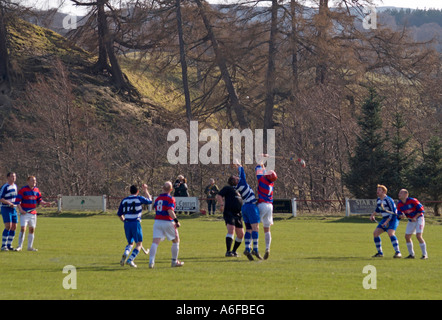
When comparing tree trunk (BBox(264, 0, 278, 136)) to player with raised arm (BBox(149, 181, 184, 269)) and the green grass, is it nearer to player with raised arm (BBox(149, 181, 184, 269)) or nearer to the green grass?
the green grass

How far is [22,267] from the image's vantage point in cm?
1424

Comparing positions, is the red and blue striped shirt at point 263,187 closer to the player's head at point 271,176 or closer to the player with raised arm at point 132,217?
the player's head at point 271,176

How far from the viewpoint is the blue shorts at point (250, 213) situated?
15.9 m

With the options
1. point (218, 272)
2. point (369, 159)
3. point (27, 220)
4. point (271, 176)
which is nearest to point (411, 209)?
point (271, 176)

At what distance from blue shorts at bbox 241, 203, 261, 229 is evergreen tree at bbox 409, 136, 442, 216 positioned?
Answer: 74.9 ft

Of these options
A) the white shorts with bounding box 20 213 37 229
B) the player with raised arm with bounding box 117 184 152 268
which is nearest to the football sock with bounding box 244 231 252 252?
the player with raised arm with bounding box 117 184 152 268

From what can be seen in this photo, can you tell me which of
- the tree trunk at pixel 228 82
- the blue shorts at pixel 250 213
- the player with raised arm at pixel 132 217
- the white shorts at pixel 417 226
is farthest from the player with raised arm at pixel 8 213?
the tree trunk at pixel 228 82

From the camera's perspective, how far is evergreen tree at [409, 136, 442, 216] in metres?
36.0

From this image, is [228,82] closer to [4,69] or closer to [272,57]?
[272,57]

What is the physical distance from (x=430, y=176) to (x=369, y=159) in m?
3.66

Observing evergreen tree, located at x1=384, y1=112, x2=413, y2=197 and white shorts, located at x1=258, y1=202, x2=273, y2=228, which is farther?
evergreen tree, located at x1=384, y1=112, x2=413, y2=197

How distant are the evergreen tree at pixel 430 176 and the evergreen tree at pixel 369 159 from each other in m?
1.92

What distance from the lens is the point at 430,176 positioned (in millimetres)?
36250
